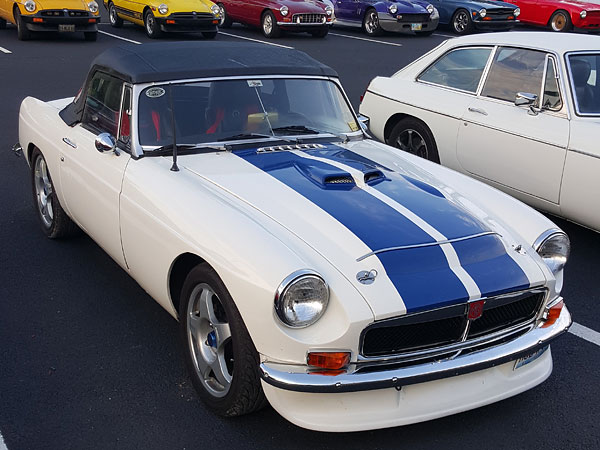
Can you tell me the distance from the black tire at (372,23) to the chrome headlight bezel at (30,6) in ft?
26.9

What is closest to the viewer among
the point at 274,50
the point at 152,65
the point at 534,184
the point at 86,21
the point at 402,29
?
the point at 152,65

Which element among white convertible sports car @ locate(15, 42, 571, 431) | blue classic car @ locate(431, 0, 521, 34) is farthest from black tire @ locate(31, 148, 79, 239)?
blue classic car @ locate(431, 0, 521, 34)

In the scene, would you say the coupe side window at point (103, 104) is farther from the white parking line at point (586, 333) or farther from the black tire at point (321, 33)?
the black tire at point (321, 33)

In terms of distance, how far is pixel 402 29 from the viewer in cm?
1941

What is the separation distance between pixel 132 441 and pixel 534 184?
12.8ft

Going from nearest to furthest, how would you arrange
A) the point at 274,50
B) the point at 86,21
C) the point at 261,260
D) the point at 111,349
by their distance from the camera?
the point at 261,260 → the point at 111,349 → the point at 274,50 → the point at 86,21

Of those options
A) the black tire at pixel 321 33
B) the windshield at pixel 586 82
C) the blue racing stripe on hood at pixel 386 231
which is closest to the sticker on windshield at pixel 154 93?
the blue racing stripe on hood at pixel 386 231

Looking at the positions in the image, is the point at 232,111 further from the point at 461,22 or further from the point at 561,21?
the point at 561,21

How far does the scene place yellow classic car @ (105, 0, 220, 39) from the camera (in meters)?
17.1

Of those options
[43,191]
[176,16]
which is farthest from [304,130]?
[176,16]

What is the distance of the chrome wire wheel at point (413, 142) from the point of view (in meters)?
7.29

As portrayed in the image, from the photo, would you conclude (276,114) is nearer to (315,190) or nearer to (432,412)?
(315,190)

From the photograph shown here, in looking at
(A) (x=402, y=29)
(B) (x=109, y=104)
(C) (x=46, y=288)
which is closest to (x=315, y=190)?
(B) (x=109, y=104)

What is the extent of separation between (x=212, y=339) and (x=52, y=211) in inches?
97.5
